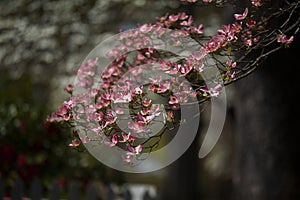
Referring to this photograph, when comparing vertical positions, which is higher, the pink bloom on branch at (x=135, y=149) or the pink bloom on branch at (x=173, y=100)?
the pink bloom on branch at (x=173, y=100)

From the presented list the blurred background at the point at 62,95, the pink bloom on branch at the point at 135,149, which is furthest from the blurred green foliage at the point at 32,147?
the pink bloom on branch at the point at 135,149

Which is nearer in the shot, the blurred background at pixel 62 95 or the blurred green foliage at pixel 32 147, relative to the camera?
the blurred background at pixel 62 95

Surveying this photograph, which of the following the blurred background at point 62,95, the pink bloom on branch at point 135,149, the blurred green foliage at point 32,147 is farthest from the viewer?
the blurred green foliage at point 32,147

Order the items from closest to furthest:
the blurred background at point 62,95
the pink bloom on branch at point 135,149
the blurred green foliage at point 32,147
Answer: the pink bloom on branch at point 135,149 → the blurred background at point 62,95 → the blurred green foliage at point 32,147

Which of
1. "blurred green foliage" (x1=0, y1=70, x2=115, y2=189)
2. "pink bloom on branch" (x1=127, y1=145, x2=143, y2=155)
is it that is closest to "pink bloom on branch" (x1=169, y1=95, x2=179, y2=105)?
"pink bloom on branch" (x1=127, y1=145, x2=143, y2=155)

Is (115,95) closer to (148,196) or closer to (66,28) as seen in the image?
(148,196)

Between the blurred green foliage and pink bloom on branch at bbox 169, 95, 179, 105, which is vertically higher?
the blurred green foliage

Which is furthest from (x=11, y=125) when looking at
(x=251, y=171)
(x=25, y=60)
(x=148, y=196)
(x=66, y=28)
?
(x=251, y=171)

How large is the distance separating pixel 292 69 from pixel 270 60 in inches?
6.9

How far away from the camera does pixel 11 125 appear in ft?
22.5

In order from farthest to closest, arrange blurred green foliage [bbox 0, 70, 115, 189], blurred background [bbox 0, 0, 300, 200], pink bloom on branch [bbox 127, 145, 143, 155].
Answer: blurred green foliage [bbox 0, 70, 115, 189]
blurred background [bbox 0, 0, 300, 200]
pink bloom on branch [bbox 127, 145, 143, 155]

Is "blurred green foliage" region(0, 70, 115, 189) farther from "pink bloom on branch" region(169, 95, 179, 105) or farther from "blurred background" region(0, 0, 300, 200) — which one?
"pink bloom on branch" region(169, 95, 179, 105)

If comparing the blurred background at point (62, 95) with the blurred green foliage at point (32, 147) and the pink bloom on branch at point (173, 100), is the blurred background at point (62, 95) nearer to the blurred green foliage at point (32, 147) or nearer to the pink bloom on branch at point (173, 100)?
the blurred green foliage at point (32, 147)

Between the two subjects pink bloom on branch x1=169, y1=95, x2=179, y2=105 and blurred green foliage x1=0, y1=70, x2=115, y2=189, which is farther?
blurred green foliage x1=0, y1=70, x2=115, y2=189
